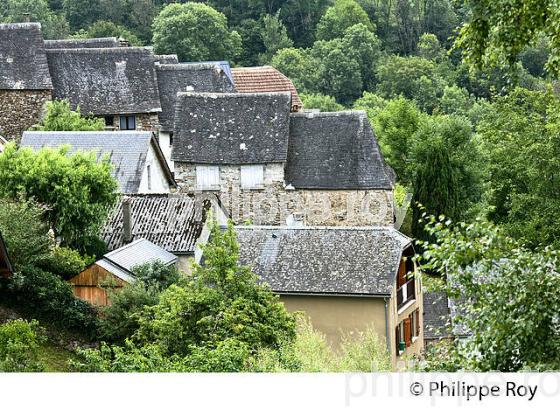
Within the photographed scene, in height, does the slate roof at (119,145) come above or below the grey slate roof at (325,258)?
below

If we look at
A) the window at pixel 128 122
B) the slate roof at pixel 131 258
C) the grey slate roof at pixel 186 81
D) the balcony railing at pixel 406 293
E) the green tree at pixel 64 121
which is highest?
the slate roof at pixel 131 258

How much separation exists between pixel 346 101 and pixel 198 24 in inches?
512

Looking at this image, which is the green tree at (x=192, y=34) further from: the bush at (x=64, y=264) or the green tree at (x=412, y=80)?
the bush at (x=64, y=264)

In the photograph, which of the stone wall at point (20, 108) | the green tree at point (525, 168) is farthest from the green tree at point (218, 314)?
the stone wall at point (20, 108)

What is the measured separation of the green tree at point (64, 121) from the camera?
4394 cm

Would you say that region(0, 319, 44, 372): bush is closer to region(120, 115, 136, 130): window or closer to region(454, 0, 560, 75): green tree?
region(454, 0, 560, 75): green tree

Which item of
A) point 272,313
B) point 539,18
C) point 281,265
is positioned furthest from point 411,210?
point 539,18

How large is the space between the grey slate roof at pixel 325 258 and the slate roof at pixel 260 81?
29545 millimetres

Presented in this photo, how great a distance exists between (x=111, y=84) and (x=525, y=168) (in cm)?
2092

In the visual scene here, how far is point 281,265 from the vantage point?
2941 cm

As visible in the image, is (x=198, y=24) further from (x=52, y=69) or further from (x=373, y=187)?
(x=373, y=187)

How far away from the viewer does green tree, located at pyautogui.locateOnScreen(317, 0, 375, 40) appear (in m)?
101

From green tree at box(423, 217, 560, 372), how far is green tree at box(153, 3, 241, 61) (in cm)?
7617

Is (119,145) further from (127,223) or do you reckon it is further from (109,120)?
(109,120)
